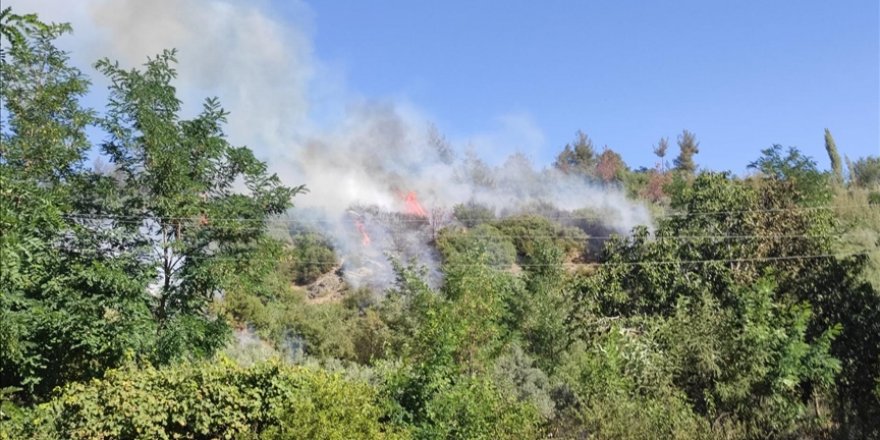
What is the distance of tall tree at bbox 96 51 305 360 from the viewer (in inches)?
477

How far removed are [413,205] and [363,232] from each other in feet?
29.4

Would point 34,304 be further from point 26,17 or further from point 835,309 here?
point 835,309

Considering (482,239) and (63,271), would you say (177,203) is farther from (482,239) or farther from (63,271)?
(482,239)

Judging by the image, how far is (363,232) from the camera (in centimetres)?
4744

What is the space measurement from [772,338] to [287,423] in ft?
30.8

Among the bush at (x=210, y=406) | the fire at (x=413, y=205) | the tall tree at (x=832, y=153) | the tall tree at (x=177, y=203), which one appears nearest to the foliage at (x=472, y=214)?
the fire at (x=413, y=205)

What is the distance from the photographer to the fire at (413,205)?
53213 mm

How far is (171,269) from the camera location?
12.5 m

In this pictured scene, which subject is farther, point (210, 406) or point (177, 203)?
point (177, 203)

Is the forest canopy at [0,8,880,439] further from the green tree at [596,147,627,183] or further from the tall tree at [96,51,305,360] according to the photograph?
the green tree at [596,147,627,183]

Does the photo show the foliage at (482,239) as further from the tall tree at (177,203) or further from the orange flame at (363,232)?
the tall tree at (177,203)

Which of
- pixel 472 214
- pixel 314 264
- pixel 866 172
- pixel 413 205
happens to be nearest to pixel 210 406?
Answer: pixel 314 264

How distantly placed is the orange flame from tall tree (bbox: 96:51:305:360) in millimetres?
32439

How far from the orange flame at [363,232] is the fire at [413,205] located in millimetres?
5470
